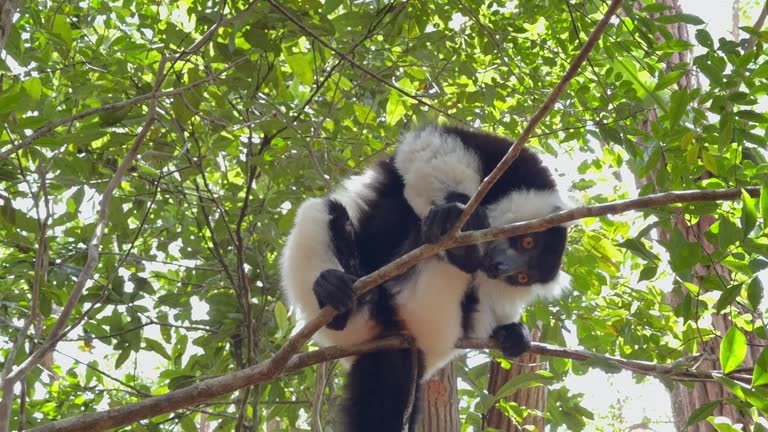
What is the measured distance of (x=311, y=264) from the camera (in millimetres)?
4020

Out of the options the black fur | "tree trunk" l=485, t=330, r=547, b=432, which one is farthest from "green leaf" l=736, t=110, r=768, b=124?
"tree trunk" l=485, t=330, r=547, b=432

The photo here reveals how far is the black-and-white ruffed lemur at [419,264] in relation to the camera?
4043 mm

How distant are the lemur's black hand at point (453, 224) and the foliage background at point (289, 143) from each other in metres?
0.76

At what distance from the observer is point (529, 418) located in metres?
5.54

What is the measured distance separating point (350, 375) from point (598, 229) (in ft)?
7.22

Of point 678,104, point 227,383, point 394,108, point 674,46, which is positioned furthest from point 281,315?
point 674,46

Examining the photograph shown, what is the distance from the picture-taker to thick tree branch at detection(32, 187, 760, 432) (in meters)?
2.70

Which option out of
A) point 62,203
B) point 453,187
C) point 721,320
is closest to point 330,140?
point 453,187

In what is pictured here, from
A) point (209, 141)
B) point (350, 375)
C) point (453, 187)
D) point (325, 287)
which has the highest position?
point (209, 141)

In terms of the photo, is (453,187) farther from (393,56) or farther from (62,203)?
(62,203)

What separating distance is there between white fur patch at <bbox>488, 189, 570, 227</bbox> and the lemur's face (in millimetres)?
120

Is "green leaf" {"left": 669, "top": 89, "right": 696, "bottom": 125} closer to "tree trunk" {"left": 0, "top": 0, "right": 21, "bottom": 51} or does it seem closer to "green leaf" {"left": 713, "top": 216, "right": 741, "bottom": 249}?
"green leaf" {"left": 713, "top": 216, "right": 741, "bottom": 249}

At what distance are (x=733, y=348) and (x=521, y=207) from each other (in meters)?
1.96

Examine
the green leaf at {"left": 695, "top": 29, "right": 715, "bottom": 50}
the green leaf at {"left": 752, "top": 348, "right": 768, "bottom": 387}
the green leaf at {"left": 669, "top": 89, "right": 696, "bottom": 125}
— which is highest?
the green leaf at {"left": 695, "top": 29, "right": 715, "bottom": 50}
